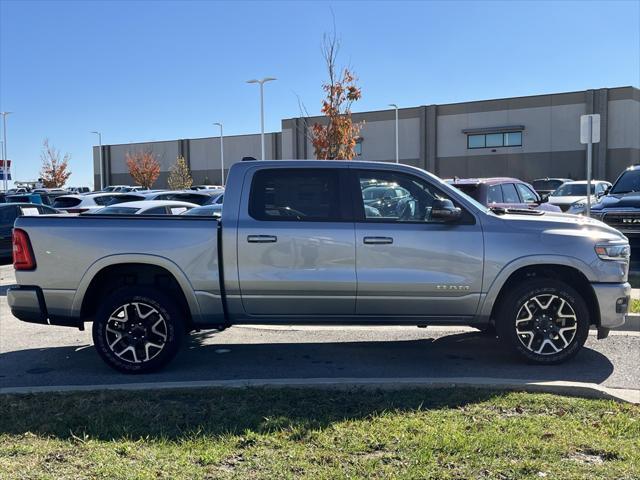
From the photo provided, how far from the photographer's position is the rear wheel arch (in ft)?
19.3

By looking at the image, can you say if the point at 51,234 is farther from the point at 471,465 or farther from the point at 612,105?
the point at 612,105

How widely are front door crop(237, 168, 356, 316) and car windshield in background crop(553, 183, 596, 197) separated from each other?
18.6 metres

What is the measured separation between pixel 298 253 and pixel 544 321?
236cm

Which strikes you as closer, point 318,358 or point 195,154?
point 318,358

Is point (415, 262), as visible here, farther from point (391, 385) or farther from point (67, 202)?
point (67, 202)

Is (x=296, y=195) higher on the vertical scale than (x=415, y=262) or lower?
higher

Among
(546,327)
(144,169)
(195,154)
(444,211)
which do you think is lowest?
(546,327)

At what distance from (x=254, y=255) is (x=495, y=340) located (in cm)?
314

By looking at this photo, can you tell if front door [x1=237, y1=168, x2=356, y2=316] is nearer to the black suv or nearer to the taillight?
the taillight

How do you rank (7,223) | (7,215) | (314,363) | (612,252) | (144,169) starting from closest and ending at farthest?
(612,252)
(314,363)
(7,223)
(7,215)
(144,169)

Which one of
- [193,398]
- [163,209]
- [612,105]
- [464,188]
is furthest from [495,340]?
[612,105]

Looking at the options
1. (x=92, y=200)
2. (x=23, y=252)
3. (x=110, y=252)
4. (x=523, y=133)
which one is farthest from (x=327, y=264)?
(x=523, y=133)

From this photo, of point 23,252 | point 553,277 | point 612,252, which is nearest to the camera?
point 23,252

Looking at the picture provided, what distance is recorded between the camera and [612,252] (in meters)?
5.95
